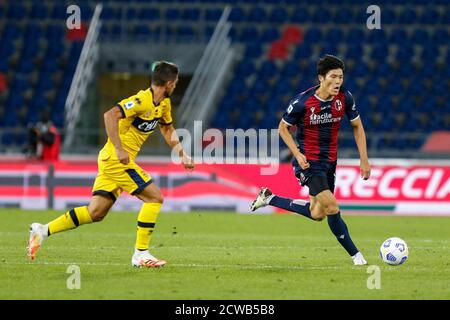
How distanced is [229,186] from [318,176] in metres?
10.7

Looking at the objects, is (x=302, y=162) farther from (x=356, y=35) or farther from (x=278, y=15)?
(x=278, y=15)

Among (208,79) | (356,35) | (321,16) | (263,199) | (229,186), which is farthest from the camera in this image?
(321,16)

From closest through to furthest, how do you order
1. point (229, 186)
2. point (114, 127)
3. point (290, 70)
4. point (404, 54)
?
point (114, 127)
point (229, 186)
point (290, 70)
point (404, 54)

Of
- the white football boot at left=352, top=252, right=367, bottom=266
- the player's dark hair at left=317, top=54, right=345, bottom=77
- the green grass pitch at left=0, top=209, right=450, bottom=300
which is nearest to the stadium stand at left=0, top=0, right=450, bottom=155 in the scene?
the green grass pitch at left=0, top=209, right=450, bottom=300

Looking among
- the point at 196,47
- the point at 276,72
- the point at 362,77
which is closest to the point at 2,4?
the point at 196,47

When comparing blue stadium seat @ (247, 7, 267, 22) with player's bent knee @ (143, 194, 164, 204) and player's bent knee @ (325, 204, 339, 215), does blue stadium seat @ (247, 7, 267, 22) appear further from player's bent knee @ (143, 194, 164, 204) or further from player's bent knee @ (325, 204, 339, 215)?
player's bent knee @ (143, 194, 164, 204)

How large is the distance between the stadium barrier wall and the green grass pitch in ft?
8.90

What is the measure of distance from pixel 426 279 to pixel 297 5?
22.6 m

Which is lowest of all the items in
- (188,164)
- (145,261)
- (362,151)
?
(145,261)

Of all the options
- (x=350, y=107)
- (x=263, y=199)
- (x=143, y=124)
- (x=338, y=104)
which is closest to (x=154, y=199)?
(x=143, y=124)

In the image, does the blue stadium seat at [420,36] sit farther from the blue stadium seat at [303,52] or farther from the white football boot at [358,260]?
the white football boot at [358,260]

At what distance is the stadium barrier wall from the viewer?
21.6 m

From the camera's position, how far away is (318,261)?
39.5 feet

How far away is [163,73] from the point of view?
10.9 metres
